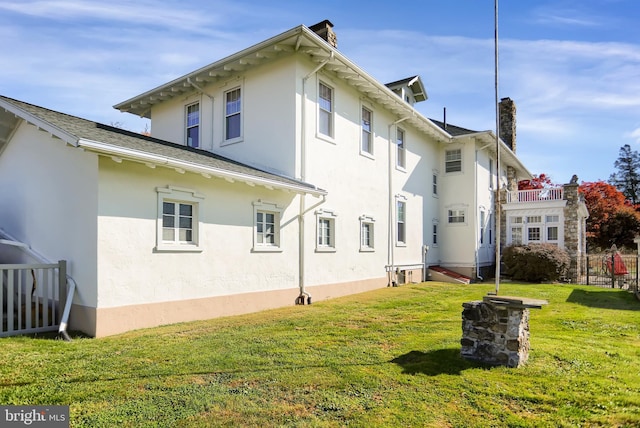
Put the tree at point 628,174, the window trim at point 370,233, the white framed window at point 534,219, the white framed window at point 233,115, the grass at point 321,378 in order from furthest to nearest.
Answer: the tree at point 628,174
the white framed window at point 534,219
the window trim at point 370,233
the white framed window at point 233,115
the grass at point 321,378

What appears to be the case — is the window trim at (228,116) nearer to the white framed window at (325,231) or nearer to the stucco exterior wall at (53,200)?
the white framed window at (325,231)

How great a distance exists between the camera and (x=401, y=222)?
16281 millimetres

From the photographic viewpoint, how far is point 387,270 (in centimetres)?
1499

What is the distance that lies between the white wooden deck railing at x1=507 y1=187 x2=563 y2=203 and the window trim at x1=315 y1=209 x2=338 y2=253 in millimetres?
13356

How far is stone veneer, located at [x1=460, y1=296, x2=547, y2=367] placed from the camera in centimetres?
495

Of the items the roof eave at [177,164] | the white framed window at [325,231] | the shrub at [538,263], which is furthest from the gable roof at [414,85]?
the roof eave at [177,164]

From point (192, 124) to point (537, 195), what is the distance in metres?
17.4

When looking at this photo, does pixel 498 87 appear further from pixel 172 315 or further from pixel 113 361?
pixel 172 315

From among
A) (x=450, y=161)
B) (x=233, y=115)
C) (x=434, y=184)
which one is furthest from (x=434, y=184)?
(x=233, y=115)

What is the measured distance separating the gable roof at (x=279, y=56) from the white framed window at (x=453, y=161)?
4786 mm

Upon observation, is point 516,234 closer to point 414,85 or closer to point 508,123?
point 508,123

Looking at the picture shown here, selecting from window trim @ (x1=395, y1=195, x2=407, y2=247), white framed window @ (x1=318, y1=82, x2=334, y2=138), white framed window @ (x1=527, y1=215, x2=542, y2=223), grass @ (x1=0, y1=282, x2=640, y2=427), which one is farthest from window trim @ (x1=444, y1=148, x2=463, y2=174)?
grass @ (x1=0, y1=282, x2=640, y2=427)

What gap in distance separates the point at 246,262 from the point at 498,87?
6.55 m

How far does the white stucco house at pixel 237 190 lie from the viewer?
7.13 m
